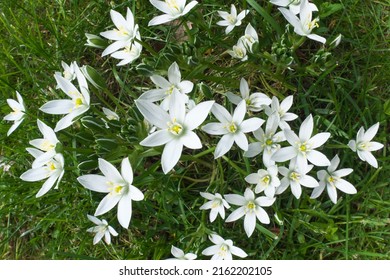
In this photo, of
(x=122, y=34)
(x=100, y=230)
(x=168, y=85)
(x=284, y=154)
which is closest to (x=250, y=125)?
(x=284, y=154)

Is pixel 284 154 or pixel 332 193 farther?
pixel 332 193

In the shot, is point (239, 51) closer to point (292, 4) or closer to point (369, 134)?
point (292, 4)

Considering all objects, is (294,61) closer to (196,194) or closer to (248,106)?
(248,106)

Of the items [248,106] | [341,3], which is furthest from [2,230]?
[341,3]

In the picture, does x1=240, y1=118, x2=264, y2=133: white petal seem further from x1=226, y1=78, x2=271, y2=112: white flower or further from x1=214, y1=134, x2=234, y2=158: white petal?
x1=226, y1=78, x2=271, y2=112: white flower

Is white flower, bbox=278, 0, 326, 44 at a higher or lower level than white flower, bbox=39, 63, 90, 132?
higher

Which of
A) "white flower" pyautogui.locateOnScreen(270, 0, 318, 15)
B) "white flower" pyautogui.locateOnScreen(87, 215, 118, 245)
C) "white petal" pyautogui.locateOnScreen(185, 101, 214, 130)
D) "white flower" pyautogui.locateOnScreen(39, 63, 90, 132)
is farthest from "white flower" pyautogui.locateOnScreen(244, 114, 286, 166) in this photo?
"white flower" pyautogui.locateOnScreen(87, 215, 118, 245)

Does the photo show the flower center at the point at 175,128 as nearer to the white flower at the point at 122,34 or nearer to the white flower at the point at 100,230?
the white flower at the point at 122,34
